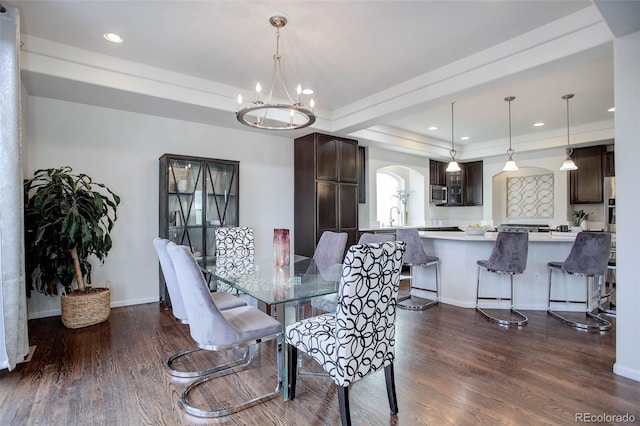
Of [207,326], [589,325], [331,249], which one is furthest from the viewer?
[331,249]

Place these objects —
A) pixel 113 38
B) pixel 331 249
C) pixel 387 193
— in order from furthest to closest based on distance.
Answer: pixel 387 193 → pixel 331 249 → pixel 113 38

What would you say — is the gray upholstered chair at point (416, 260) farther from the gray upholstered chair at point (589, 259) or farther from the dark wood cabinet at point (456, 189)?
the dark wood cabinet at point (456, 189)

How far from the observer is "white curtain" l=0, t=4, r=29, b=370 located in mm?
2412

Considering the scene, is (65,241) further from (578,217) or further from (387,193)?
(578,217)

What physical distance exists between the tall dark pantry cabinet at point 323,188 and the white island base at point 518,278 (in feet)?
5.43

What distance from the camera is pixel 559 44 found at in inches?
108

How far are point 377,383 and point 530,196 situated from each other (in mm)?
7098

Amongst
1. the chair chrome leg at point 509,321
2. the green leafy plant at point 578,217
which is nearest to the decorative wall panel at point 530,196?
the green leafy plant at point 578,217

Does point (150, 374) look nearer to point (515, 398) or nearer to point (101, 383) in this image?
point (101, 383)

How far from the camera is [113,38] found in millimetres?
2984

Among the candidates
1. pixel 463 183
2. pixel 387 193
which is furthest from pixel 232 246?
pixel 463 183

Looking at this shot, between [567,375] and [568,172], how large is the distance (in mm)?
5601

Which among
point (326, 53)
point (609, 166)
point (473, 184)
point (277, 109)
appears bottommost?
point (473, 184)

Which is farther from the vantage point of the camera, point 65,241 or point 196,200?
point 196,200
